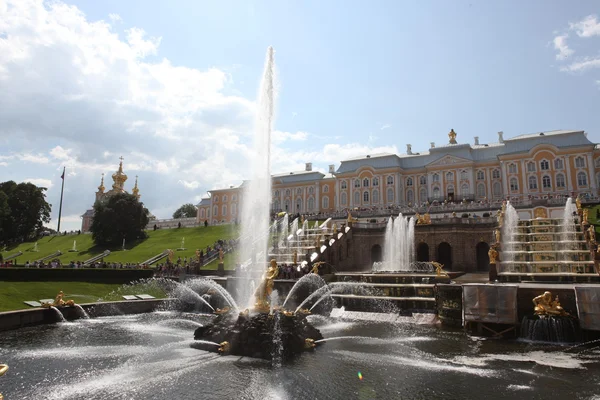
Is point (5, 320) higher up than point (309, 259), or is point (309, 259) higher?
point (309, 259)

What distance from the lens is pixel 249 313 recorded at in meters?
13.7

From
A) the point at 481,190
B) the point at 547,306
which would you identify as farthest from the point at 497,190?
the point at 547,306

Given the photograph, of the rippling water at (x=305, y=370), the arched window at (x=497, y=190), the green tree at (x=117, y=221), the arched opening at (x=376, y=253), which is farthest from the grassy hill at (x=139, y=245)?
the arched window at (x=497, y=190)

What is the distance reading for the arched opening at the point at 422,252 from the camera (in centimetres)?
3956

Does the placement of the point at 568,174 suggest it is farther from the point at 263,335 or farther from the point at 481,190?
the point at 263,335

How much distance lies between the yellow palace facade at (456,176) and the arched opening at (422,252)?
73.5 feet

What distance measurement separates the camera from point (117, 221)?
2456 inches

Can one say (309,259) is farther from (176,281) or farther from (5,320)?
(5,320)

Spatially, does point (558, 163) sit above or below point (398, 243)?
above

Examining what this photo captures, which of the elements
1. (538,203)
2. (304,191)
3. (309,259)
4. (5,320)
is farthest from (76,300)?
(304,191)

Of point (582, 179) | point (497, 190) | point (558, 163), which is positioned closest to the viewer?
point (582, 179)

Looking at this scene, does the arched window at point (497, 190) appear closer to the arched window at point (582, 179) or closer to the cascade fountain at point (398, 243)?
the arched window at point (582, 179)

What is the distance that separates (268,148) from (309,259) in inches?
558

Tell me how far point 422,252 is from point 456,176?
31.2 metres
